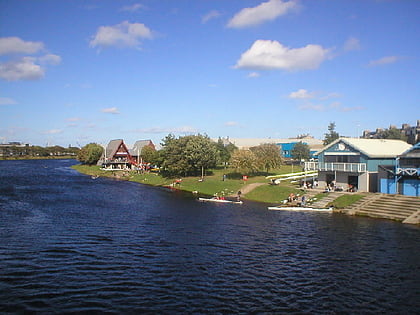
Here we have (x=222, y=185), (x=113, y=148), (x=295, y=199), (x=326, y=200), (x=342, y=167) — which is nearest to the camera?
(x=326, y=200)

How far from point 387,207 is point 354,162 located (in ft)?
39.9

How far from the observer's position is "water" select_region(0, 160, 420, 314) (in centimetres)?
2055

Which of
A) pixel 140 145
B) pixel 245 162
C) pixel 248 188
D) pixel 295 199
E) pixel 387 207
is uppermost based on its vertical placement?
pixel 140 145

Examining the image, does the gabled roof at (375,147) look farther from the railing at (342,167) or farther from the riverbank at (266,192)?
the riverbank at (266,192)

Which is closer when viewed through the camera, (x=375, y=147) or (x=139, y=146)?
(x=375, y=147)

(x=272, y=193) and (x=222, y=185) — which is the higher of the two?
(x=222, y=185)

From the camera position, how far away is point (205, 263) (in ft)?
88.4

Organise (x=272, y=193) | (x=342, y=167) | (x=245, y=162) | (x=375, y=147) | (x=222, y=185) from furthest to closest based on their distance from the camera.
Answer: (x=245, y=162) → (x=222, y=185) → (x=272, y=193) → (x=375, y=147) → (x=342, y=167)

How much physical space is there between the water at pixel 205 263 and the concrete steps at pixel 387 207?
6.69 ft

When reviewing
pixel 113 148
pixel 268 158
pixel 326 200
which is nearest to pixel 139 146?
pixel 113 148

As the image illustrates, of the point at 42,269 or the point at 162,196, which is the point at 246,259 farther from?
the point at 162,196

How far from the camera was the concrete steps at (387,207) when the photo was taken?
4197 centimetres

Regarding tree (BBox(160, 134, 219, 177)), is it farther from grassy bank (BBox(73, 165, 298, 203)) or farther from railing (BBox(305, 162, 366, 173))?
railing (BBox(305, 162, 366, 173))

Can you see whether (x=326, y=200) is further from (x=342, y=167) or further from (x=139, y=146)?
(x=139, y=146)
